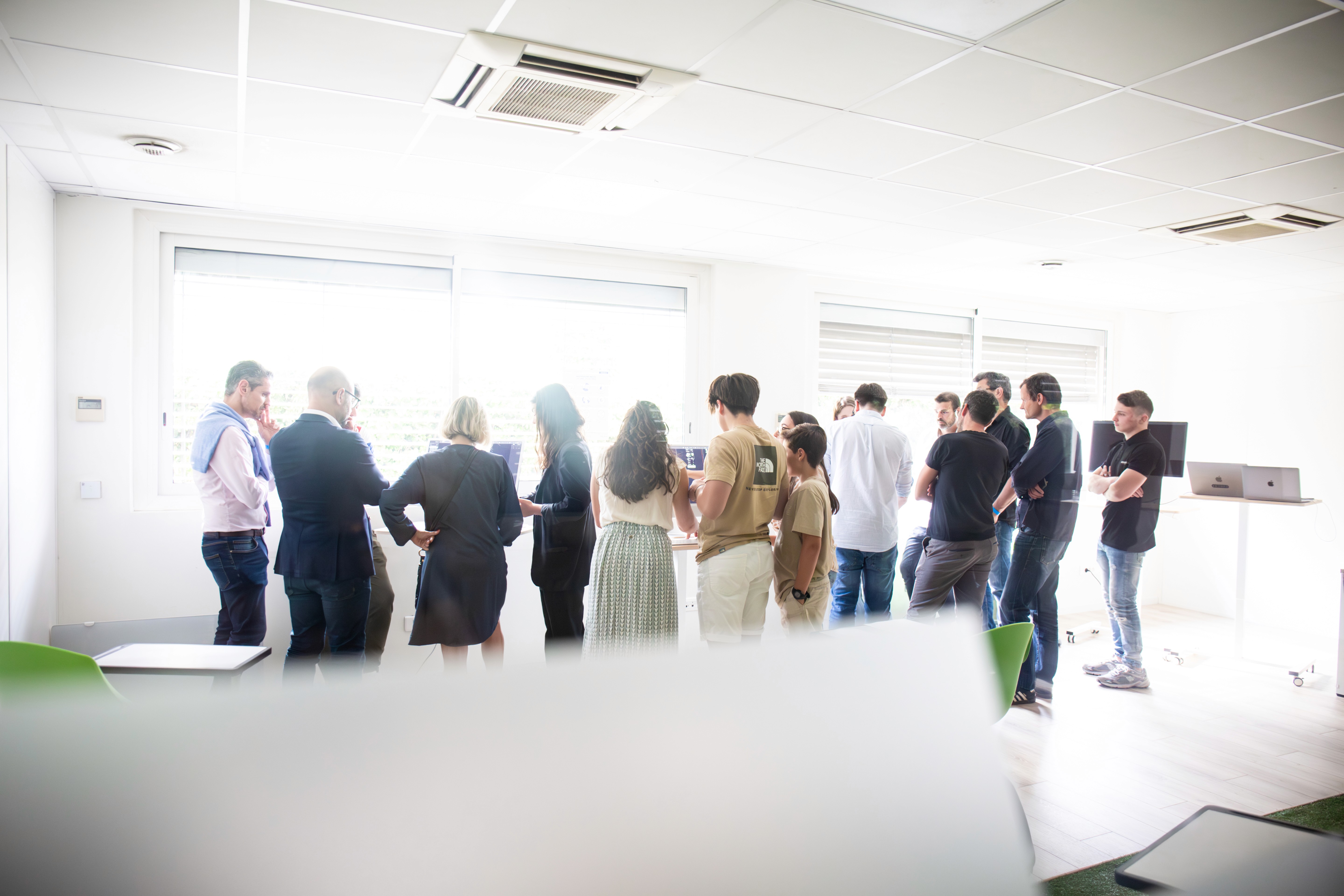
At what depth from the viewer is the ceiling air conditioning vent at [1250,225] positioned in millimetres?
3727

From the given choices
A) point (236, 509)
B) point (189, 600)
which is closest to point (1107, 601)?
point (236, 509)

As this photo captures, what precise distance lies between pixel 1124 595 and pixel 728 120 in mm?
3615

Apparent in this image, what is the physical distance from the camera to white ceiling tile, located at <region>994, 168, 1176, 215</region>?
3273mm

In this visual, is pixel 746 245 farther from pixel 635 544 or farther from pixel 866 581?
pixel 635 544

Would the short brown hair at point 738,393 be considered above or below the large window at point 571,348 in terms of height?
below

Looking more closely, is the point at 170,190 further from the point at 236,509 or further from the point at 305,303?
the point at 236,509

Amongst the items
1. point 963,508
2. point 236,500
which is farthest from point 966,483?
point 236,500

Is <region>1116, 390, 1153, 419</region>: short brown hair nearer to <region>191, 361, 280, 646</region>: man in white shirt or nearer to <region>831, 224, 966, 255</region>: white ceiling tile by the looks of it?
<region>831, 224, 966, 255</region>: white ceiling tile

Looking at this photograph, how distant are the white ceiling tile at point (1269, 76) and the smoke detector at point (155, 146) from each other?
344 centimetres

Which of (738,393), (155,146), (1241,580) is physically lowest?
(1241,580)

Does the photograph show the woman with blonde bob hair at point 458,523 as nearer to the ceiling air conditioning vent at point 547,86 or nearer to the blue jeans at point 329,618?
the blue jeans at point 329,618

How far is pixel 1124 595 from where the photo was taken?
14.8 feet

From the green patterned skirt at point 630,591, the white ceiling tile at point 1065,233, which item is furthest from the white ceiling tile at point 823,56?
the white ceiling tile at point 1065,233

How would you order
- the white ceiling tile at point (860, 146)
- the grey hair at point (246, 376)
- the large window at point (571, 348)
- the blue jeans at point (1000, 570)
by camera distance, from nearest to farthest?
the white ceiling tile at point (860, 146)
the grey hair at point (246, 376)
the blue jeans at point (1000, 570)
the large window at point (571, 348)
